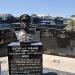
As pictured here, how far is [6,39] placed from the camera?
12.1m

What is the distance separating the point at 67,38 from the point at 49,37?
1.04 m

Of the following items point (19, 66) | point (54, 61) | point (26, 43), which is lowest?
point (54, 61)

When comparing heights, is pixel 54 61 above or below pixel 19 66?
below

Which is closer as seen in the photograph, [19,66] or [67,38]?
[19,66]

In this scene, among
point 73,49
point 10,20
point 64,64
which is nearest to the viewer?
point 64,64

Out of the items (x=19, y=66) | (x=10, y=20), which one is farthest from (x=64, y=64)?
(x=10, y=20)

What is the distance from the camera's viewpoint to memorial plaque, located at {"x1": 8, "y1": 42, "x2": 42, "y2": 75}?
7035mm

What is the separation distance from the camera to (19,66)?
A: 23.5 ft

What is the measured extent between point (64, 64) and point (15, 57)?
12.0 feet

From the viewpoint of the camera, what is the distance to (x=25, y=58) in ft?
23.3

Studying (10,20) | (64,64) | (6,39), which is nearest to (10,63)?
(64,64)

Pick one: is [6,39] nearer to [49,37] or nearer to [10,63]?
[49,37]

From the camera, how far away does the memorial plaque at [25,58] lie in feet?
23.1

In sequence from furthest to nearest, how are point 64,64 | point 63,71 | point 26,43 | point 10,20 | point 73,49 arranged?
point 10,20
point 73,49
point 64,64
point 63,71
point 26,43
